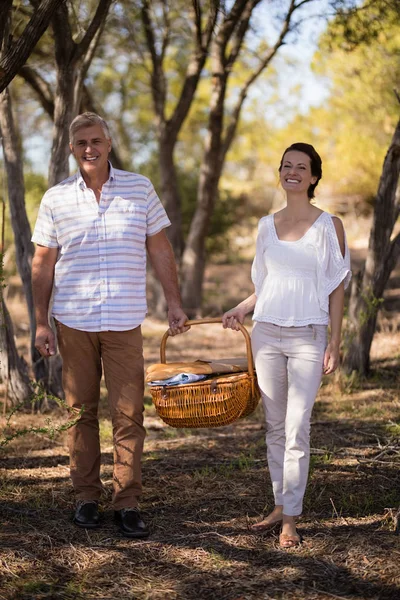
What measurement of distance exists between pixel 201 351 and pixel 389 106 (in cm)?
966

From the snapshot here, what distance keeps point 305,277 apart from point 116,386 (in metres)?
1.05

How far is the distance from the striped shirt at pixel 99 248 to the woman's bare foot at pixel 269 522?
3.58 ft

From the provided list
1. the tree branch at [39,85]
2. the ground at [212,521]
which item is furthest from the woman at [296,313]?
the tree branch at [39,85]

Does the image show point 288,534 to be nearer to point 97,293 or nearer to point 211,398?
point 211,398

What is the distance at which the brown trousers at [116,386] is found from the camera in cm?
390

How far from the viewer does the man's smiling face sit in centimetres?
385

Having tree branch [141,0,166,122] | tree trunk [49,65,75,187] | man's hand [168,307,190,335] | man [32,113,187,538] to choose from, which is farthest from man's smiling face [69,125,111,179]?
tree branch [141,0,166,122]

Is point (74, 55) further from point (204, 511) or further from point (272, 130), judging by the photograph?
point (272, 130)

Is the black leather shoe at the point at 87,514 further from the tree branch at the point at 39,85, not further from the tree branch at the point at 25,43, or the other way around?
the tree branch at the point at 39,85

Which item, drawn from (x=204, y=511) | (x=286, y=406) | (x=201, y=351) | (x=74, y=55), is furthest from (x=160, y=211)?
(x=201, y=351)

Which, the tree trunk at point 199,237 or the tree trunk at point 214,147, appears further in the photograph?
the tree trunk at point 199,237

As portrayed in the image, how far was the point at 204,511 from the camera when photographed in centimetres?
420

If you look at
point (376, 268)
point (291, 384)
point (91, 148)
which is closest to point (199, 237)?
point (376, 268)

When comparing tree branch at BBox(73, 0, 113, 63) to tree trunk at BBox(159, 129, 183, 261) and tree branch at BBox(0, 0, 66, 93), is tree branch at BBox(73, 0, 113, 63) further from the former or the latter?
tree trunk at BBox(159, 129, 183, 261)
